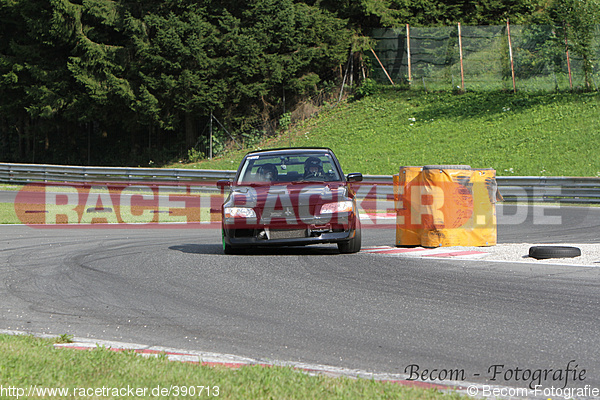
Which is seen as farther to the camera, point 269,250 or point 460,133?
point 460,133

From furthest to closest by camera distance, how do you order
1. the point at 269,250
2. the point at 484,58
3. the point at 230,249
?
1. the point at 484,58
2. the point at 269,250
3. the point at 230,249

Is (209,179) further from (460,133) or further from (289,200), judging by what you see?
(289,200)

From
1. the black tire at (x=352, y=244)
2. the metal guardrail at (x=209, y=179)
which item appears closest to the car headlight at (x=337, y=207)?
the black tire at (x=352, y=244)

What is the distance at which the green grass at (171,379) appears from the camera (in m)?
3.97

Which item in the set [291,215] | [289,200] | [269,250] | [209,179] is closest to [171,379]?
[291,215]

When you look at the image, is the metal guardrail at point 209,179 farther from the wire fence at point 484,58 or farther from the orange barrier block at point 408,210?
the wire fence at point 484,58

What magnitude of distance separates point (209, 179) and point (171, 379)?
77.0 ft

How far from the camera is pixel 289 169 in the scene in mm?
10648

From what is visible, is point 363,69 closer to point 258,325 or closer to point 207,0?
point 207,0

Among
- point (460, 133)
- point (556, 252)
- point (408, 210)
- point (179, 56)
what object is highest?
point (179, 56)

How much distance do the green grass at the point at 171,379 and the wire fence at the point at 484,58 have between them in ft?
98.3

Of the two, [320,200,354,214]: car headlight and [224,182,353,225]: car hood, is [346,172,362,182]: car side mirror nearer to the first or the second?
[224,182,353,225]: car hood

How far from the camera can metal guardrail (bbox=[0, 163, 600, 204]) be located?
21047 millimetres

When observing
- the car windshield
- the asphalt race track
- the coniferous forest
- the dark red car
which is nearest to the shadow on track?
the asphalt race track
